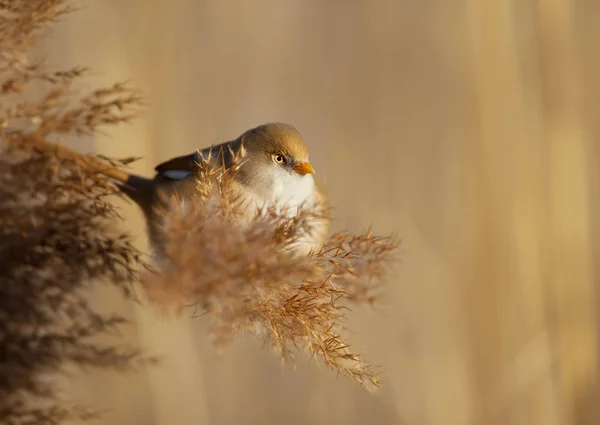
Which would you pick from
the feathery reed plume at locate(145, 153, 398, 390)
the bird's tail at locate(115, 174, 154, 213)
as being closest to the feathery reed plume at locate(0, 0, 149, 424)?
the feathery reed plume at locate(145, 153, 398, 390)

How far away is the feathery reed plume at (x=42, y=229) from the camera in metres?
0.77

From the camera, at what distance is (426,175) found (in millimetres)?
2834

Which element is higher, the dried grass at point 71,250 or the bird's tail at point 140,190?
the bird's tail at point 140,190

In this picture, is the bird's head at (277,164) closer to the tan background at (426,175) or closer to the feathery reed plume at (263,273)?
the feathery reed plume at (263,273)

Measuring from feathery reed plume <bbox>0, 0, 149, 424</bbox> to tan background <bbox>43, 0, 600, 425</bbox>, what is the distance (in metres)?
1.45

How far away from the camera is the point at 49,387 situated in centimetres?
81

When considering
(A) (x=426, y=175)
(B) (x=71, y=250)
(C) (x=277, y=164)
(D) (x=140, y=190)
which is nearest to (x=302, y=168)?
(C) (x=277, y=164)

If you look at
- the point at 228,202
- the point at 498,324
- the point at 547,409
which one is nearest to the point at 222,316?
the point at 228,202

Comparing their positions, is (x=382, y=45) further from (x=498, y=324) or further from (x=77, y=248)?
(x=77, y=248)

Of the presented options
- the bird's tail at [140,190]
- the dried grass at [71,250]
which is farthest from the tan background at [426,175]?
the dried grass at [71,250]

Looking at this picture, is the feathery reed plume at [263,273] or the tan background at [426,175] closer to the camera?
the feathery reed plume at [263,273]

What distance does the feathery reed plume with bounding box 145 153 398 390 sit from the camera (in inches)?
24.0

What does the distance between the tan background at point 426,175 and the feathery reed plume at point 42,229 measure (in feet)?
4.76

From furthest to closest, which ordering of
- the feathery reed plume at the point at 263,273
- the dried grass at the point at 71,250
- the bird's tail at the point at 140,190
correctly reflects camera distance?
the bird's tail at the point at 140,190 < the dried grass at the point at 71,250 < the feathery reed plume at the point at 263,273
